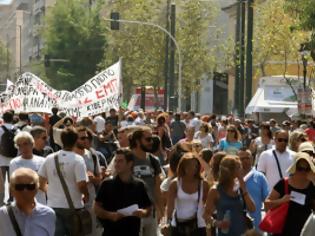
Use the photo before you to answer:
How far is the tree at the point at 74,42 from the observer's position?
80.9 metres

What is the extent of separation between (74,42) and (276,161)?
223 ft

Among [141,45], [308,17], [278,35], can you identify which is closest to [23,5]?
[141,45]

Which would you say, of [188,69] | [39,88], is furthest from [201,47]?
[39,88]

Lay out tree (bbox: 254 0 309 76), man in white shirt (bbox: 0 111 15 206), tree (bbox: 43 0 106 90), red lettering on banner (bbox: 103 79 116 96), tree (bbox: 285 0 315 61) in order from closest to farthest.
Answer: man in white shirt (bbox: 0 111 15 206)
tree (bbox: 285 0 315 61)
red lettering on banner (bbox: 103 79 116 96)
tree (bbox: 254 0 309 76)
tree (bbox: 43 0 106 90)

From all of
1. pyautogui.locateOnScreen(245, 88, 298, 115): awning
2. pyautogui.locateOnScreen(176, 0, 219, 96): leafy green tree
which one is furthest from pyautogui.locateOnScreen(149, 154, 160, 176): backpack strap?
pyautogui.locateOnScreen(176, 0, 219, 96): leafy green tree

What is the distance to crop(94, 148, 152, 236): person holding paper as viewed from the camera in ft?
33.8

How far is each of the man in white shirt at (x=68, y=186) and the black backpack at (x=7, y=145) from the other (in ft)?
14.9

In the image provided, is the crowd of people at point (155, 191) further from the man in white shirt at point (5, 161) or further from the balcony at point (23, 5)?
the balcony at point (23, 5)

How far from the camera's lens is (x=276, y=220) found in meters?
10.3

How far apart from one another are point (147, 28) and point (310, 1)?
40321 mm

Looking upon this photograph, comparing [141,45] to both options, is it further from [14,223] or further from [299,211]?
[14,223]

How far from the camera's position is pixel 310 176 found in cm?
1025

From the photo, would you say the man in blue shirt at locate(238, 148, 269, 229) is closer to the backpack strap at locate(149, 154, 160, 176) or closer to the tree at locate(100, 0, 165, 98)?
the backpack strap at locate(149, 154, 160, 176)

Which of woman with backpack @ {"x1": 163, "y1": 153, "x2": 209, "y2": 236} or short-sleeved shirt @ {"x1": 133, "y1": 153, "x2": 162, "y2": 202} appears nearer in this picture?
woman with backpack @ {"x1": 163, "y1": 153, "x2": 209, "y2": 236}
